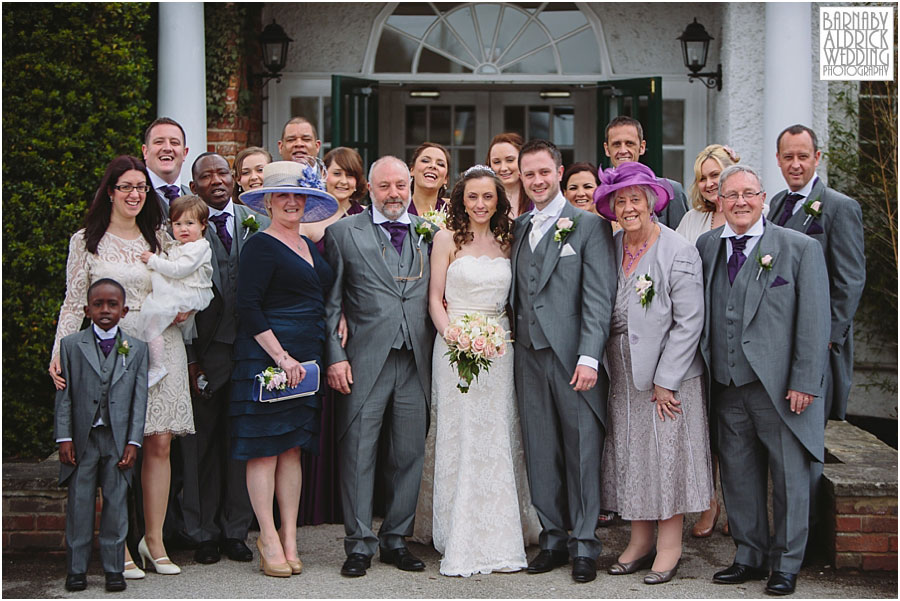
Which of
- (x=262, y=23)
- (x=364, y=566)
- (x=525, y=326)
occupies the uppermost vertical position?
(x=262, y=23)

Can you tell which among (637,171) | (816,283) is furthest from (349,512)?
(816,283)

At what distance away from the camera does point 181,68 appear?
8719mm

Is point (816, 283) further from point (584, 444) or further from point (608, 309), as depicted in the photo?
point (584, 444)

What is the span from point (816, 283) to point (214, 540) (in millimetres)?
3416

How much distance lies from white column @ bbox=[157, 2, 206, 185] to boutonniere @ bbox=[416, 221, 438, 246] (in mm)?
3910

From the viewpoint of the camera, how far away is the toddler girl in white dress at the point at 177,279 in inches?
199

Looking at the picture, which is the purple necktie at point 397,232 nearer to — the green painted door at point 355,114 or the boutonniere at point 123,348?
the boutonniere at point 123,348

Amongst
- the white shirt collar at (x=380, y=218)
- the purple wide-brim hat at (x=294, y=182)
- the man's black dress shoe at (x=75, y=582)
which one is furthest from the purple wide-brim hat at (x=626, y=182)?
the man's black dress shoe at (x=75, y=582)

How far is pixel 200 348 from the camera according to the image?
5.48 meters

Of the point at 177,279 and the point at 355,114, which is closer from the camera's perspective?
the point at 177,279

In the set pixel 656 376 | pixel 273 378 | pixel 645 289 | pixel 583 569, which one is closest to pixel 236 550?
pixel 273 378

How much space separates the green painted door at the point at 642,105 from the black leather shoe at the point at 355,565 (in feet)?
17.4

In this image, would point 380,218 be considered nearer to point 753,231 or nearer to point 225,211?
point 225,211

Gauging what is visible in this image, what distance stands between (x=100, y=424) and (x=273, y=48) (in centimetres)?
579
